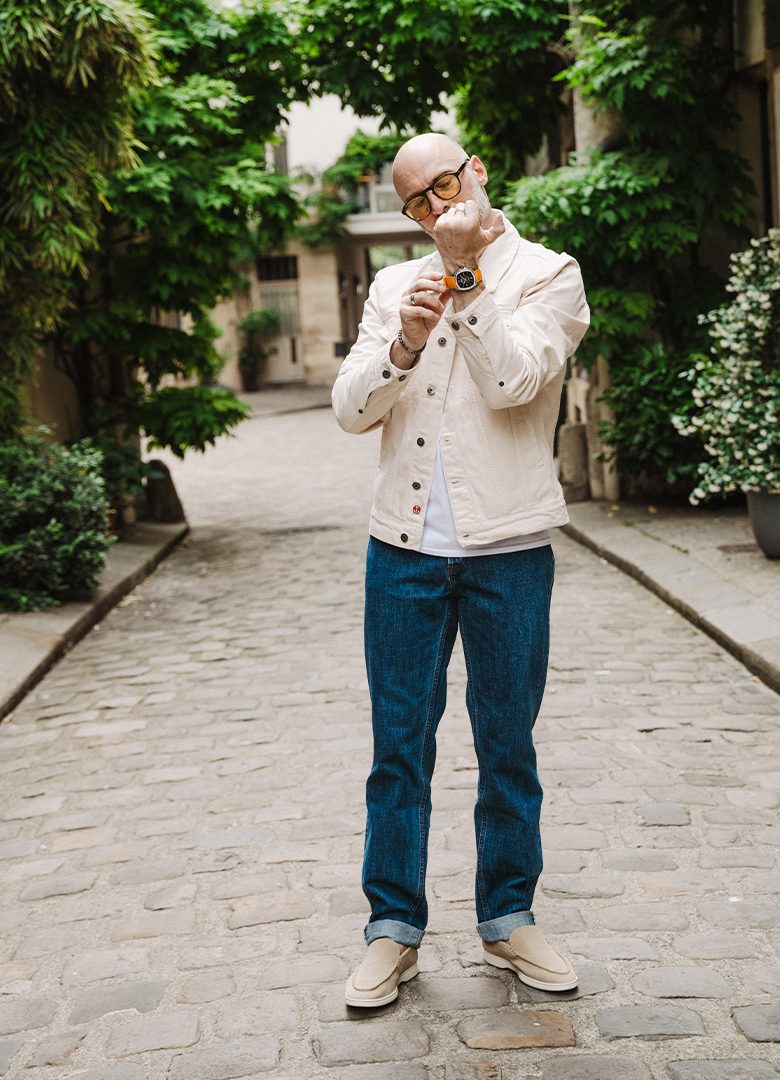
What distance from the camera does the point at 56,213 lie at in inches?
331

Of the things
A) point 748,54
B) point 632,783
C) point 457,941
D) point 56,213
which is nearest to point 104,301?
point 56,213

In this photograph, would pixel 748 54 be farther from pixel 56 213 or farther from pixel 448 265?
pixel 448 265

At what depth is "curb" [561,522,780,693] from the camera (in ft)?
20.1

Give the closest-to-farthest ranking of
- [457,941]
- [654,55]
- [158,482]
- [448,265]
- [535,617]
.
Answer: [448,265]
[535,617]
[457,941]
[654,55]
[158,482]

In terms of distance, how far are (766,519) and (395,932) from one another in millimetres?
5704

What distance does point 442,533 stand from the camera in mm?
2988

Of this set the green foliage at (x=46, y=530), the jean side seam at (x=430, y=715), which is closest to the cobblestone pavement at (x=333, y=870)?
the jean side seam at (x=430, y=715)

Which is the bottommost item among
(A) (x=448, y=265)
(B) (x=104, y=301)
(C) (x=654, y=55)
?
(A) (x=448, y=265)

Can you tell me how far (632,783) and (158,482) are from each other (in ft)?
28.7

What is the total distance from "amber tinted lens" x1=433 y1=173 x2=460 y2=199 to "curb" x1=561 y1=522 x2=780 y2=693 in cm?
381

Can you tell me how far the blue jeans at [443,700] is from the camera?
119 inches

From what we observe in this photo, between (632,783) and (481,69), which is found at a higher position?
(481,69)

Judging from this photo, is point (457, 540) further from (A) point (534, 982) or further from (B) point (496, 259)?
(A) point (534, 982)

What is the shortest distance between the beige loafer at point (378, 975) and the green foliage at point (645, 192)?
7443 mm
